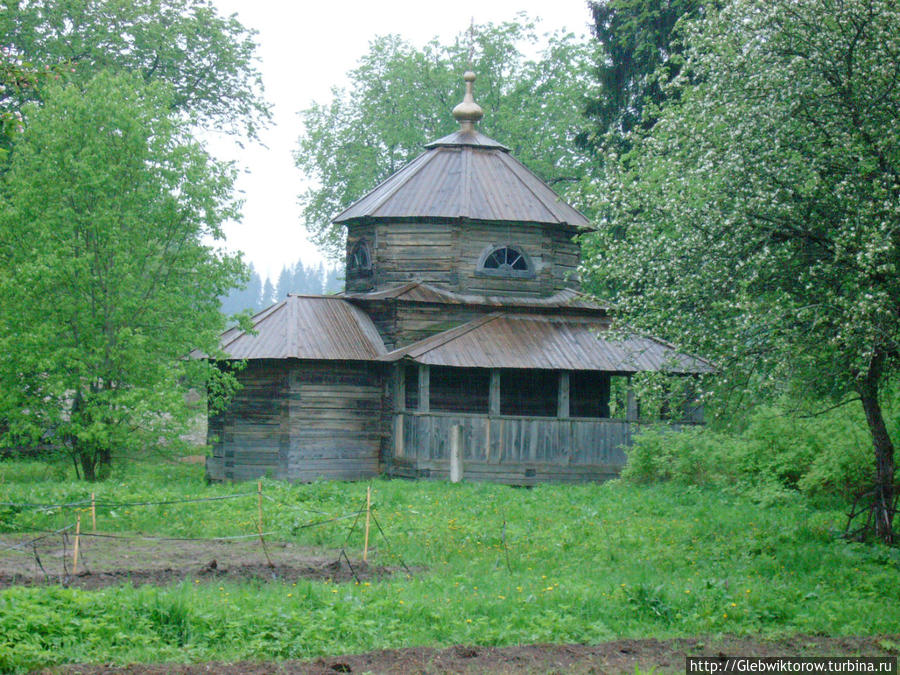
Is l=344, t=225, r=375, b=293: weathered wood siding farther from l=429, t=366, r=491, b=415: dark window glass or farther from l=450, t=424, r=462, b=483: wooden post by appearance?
l=450, t=424, r=462, b=483: wooden post

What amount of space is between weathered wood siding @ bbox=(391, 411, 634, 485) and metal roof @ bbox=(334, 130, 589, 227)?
5.20 meters

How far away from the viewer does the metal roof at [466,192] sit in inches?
1042

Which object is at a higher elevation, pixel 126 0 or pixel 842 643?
pixel 126 0

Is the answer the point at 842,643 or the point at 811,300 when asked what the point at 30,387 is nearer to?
the point at 811,300

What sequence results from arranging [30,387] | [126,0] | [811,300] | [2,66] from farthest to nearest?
[126,0] < [30,387] < [811,300] < [2,66]

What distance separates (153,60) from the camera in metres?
34.4

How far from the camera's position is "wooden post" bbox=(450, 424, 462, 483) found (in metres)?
23.9

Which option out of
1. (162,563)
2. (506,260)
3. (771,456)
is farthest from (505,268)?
(162,563)

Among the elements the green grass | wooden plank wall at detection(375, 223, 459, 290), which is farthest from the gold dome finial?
the green grass

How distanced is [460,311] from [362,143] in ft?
63.5

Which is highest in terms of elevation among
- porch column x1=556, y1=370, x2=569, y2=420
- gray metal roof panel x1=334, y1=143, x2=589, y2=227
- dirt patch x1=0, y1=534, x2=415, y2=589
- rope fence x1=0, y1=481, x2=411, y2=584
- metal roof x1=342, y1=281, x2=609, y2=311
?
gray metal roof panel x1=334, y1=143, x2=589, y2=227

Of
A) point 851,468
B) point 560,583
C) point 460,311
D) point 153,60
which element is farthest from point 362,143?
point 560,583

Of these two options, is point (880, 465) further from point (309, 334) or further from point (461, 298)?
point (309, 334)

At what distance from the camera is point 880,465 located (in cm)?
1541
